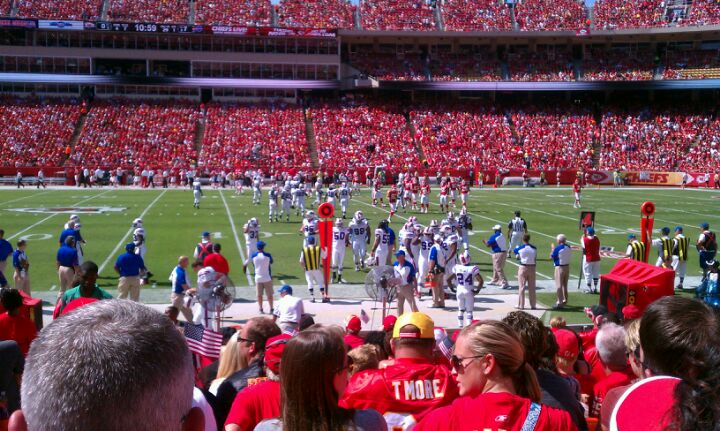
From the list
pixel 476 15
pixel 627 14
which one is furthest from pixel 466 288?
pixel 627 14

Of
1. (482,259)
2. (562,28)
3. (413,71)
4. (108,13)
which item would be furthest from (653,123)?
(108,13)

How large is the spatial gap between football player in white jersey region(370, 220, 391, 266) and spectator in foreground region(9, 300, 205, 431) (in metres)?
15.0

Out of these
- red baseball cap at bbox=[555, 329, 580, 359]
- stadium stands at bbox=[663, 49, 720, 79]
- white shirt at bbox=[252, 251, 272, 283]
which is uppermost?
stadium stands at bbox=[663, 49, 720, 79]

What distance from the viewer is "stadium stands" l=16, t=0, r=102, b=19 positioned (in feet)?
186

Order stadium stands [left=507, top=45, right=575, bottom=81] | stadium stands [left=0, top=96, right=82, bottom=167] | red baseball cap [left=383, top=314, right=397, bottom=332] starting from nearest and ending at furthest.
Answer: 1. red baseball cap [left=383, top=314, right=397, bottom=332]
2. stadium stands [left=0, top=96, right=82, bottom=167]
3. stadium stands [left=507, top=45, right=575, bottom=81]

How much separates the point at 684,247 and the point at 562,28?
48.8 m

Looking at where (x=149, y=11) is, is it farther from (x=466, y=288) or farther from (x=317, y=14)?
(x=466, y=288)

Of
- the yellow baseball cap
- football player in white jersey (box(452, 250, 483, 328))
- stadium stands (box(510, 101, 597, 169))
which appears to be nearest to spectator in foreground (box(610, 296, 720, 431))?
the yellow baseball cap

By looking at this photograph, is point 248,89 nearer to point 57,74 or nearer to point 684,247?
point 57,74

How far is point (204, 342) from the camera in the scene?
22.1ft

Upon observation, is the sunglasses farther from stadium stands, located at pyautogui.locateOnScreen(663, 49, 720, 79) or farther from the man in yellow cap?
stadium stands, located at pyautogui.locateOnScreen(663, 49, 720, 79)

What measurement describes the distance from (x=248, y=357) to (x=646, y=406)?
2.95 metres

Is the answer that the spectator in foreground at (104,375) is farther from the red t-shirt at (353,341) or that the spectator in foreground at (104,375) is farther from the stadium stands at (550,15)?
the stadium stands at (550,15)

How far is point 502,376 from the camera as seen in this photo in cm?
301
